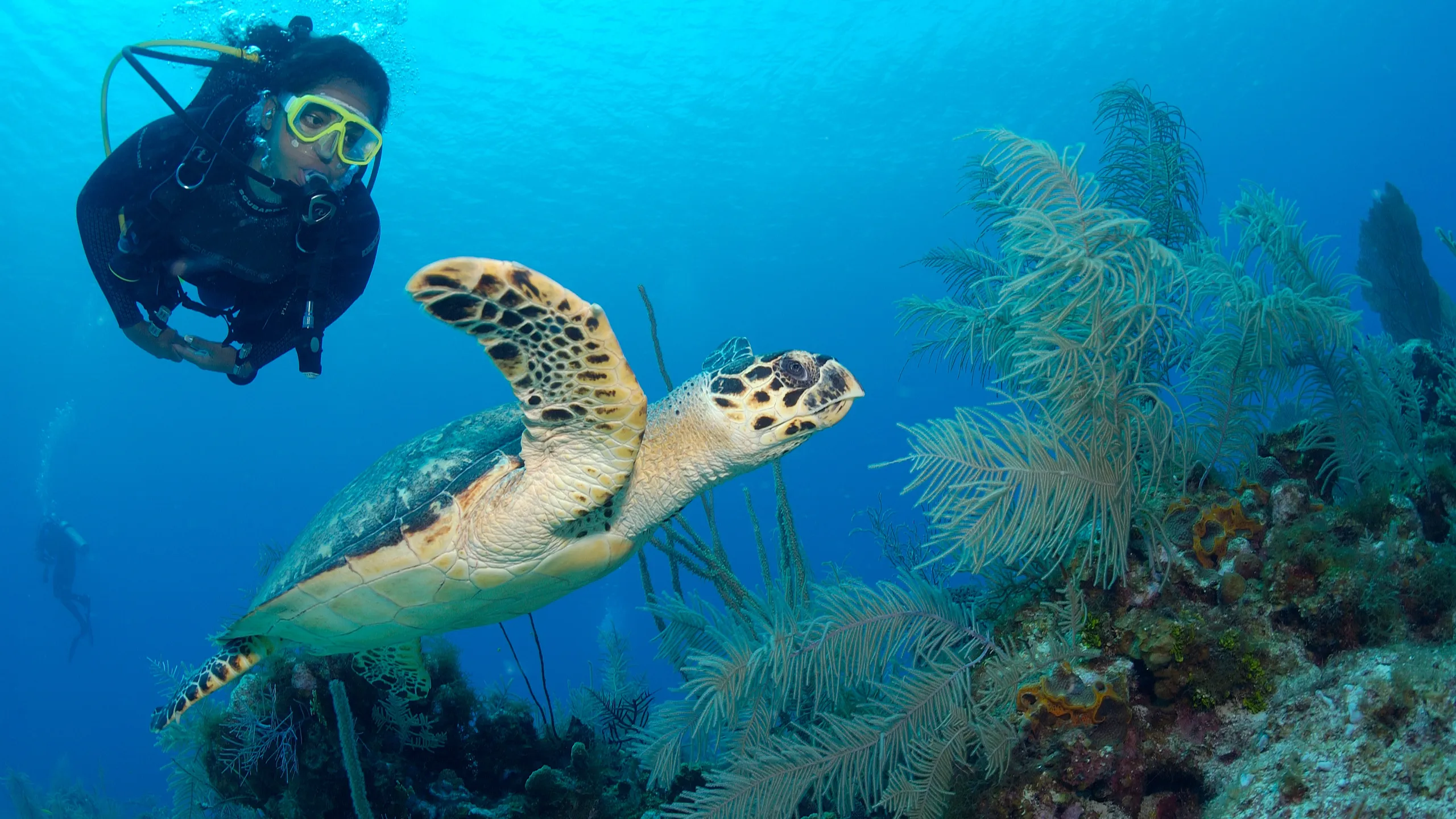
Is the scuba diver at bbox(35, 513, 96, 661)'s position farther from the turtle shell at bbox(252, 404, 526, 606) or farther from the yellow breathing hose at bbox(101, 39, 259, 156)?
the turtle shell at bbox(252, 404, 526, 606)

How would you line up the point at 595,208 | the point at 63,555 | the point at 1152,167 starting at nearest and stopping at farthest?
→ the point at 1152,167 → the point at 63,555 → the point at 595,208

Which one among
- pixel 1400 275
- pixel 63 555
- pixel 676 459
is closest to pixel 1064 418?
pixel 676 459

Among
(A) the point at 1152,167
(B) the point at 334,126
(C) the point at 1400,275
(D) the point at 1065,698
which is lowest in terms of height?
(D) the point at 1065,698

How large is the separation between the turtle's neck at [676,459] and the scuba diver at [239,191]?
1999 mm

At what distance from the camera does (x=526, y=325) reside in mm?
2037

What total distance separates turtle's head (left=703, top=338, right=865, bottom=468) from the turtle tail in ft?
10.5

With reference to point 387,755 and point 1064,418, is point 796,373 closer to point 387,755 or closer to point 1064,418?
point 1064,418

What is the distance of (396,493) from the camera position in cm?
299

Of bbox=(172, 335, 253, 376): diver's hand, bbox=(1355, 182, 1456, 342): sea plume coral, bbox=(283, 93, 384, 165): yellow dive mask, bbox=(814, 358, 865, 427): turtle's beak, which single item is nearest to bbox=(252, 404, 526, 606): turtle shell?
bbox=(172, 335, 253, 376): diver's hand

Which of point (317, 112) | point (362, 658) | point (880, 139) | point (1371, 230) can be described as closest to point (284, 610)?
point (362, 658)

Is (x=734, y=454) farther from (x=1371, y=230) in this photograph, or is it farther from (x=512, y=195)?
(x=512, y=195)

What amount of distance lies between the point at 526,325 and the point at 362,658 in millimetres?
2815

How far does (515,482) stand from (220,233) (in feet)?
7.50

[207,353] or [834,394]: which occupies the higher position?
[207,353]
